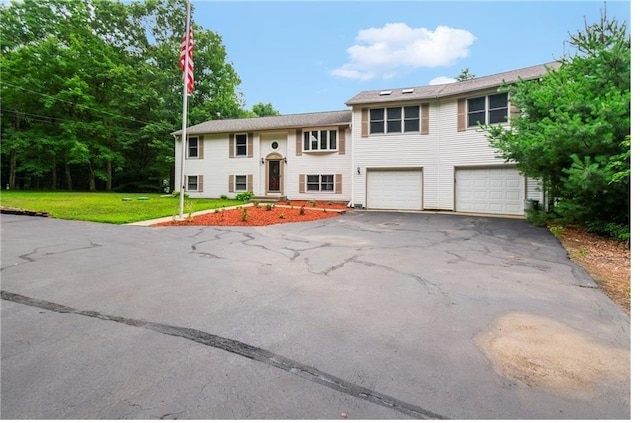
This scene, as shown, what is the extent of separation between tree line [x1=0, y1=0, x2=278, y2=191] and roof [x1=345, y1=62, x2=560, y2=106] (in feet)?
51.6

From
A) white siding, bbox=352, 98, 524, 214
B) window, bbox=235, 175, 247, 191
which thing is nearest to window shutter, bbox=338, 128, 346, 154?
white siding, bbox=352, 98, 524, 214

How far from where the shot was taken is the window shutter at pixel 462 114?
46.6 feet

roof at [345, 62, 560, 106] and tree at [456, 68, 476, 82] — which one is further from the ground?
tree at [456, 68, 476, 82]

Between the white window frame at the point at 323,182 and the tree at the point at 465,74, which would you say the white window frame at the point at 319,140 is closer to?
the white window frame at the point at 323,182

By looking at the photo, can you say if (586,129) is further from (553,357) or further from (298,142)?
(298,142)

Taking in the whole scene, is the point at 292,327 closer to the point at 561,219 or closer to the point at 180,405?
the point at 180,405

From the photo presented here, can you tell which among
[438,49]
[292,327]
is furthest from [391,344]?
[438,49]

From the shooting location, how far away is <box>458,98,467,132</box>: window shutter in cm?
1420

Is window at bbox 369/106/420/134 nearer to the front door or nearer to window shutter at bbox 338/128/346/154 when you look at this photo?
window shutter at bbox 338/128/346/154

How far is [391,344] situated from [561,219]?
9828 millimetres

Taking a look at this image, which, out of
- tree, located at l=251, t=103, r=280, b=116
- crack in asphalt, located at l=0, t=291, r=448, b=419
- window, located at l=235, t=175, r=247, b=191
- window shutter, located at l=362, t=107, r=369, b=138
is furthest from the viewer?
tree, located at l=251, t=103, r=280, b=116

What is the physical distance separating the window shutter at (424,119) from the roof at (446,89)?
476 mm

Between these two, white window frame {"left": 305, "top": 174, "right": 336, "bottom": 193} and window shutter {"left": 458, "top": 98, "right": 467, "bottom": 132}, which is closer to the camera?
window shutter {"left": 458, "top": 98, "right": 467, "bottom": 132}

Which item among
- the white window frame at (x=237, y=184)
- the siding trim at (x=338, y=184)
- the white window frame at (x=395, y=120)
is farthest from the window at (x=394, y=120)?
the white window frame at (x=237, y=184)
